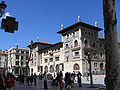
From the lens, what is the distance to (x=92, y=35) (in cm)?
4575

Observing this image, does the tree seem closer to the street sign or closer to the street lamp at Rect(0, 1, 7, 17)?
the street lamp at Rect(0, 1, 7, 17)

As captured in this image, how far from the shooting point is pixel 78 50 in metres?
42.8

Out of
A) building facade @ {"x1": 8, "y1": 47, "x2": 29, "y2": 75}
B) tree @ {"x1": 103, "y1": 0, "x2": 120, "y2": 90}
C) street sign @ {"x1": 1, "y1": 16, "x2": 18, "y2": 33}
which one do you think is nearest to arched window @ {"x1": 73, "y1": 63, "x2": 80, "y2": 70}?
street sign @ {"x1": 1, "y1": 16, "x2": 18, "y2": 33}

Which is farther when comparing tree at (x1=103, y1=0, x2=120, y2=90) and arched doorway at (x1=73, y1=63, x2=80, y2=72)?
arched doorway at (x1=73, y1=63, x2=80, y2=72)

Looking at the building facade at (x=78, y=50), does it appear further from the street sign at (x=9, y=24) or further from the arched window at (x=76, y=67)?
the street sign at (x=9, y=24)

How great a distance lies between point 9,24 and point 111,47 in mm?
5888

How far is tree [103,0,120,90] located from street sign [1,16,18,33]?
5.30 m

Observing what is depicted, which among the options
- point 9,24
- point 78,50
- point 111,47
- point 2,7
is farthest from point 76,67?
point 111,47

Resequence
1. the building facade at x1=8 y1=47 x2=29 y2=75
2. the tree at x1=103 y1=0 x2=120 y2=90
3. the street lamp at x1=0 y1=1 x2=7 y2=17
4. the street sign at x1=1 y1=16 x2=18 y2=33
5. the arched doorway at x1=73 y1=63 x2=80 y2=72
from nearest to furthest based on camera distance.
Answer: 1. the tree at x1=103 y1=0 x2=120 y2=90
2. the street lamp at x1=0 y1=1 x2=7 y2=17
3. the street sign at x1=1 y1=16 x2=18 y2=33
4. the arched doorway at x1=73 y1=63 x2=80 y2=72
5. the building facade at x1=8 y1=47 x2=29 y2=75

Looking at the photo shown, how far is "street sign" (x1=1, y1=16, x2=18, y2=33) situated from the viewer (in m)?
8.28

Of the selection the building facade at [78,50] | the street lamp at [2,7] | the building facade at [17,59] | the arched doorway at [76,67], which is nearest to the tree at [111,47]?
the street lamp at [2,7]

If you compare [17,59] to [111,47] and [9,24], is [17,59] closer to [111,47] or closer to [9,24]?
[9,24]

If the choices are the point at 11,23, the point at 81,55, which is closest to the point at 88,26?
the point at 81,55

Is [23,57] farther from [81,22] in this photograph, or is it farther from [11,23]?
[11,23]
